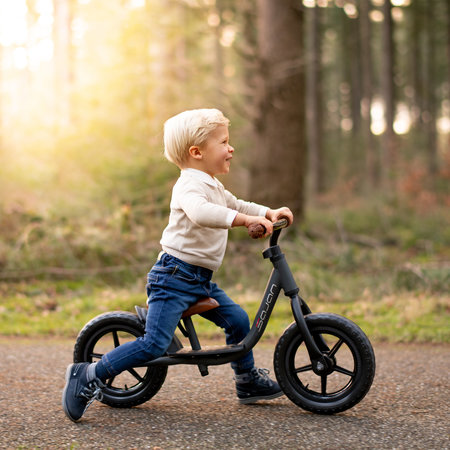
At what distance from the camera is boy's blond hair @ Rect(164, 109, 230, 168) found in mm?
3188

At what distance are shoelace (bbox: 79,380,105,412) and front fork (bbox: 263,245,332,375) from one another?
3.59 feet

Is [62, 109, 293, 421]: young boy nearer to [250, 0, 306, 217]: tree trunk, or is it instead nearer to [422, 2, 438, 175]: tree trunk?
[250, 0, 306, 217]: tree trunk

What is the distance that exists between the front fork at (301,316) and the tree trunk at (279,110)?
6133 millimetres

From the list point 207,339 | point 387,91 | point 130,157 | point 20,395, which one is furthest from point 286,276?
point 387,91

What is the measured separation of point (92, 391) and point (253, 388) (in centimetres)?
88

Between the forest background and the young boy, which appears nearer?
the young boy

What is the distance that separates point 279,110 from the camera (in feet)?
31.9

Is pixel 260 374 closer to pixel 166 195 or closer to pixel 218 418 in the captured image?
pixel 218 418

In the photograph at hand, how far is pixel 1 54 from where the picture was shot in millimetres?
37344

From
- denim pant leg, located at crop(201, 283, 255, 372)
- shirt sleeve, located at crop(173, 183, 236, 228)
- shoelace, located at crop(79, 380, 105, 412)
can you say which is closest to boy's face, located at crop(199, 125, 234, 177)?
shirt sleeve, located at crop(173, 183, 236, 228)

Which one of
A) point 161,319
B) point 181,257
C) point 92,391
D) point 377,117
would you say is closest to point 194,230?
point 181,257

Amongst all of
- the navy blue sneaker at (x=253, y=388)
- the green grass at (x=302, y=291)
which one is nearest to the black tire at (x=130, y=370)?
the navy blue sneaker at (x=253, y=388)

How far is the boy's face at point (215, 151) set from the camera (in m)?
3.23

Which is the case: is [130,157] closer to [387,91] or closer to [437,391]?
[437,391]
